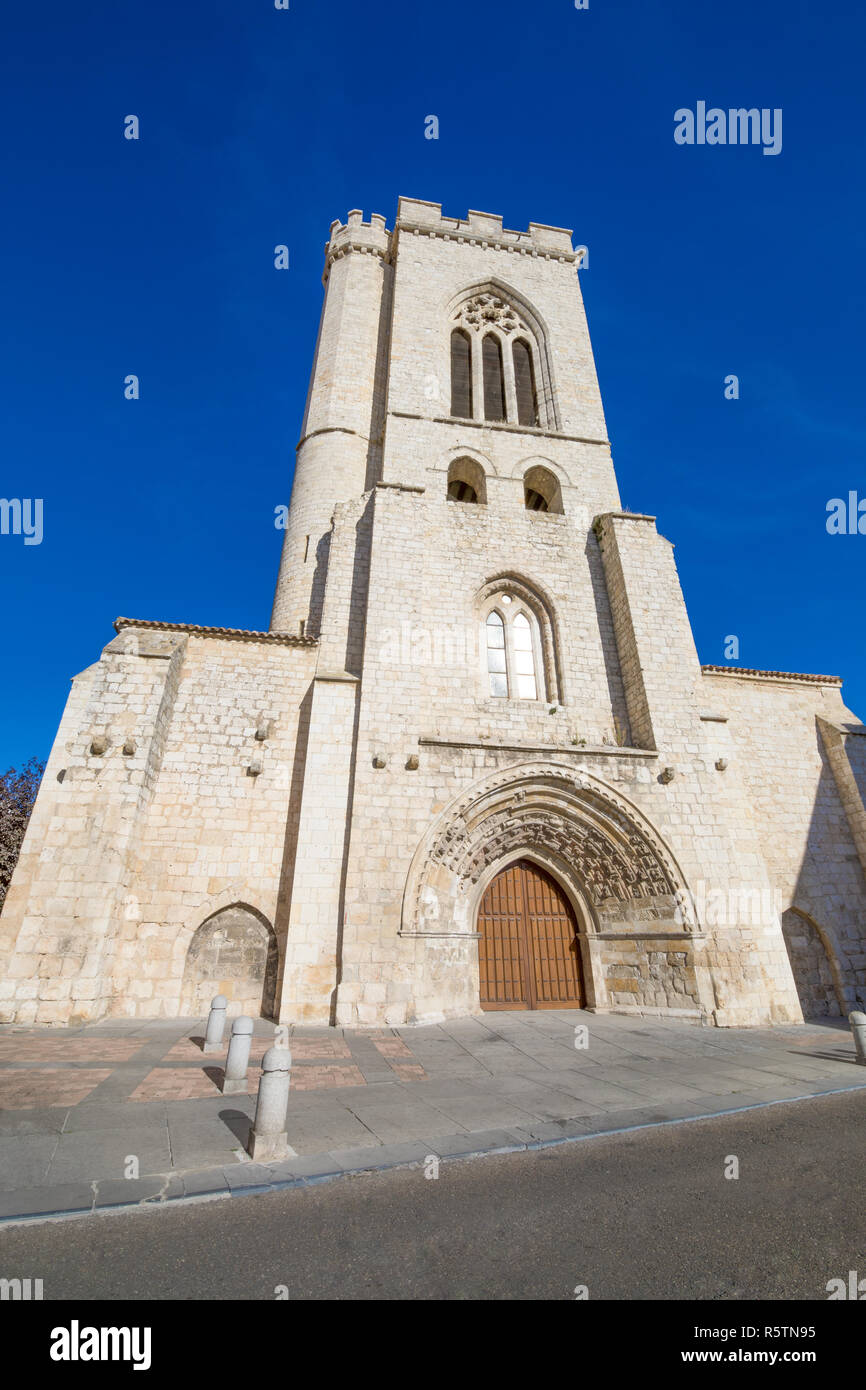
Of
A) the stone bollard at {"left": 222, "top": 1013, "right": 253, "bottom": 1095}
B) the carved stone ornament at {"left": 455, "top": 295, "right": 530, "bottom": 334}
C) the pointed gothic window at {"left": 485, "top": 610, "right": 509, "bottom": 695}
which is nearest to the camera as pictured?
the stone bollard at {"left": 222, "top": 1013, "right": 253, "bottom": 1095}

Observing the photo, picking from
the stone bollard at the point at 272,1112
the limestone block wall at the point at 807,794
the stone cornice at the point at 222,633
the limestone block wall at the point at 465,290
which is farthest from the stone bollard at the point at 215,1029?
the limestone block wall at the point at 465,290

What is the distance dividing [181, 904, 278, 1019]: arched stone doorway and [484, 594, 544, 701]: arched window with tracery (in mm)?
6506

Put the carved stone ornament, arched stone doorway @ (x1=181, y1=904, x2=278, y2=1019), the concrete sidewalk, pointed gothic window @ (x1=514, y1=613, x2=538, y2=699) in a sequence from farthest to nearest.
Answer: the carved stone ornament
pointed gothic window @ (x1=514, y1=613, x2=538, y2=699)
arched stone doorway @ (x1=181, y1=904, x2=278, y2=1019)
the concrete sidewalk

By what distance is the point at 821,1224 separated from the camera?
2.94 meters

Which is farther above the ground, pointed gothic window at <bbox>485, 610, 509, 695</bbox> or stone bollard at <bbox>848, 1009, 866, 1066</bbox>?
pointed gothic window at <bbox>485, 610, 509, 695</bbox>

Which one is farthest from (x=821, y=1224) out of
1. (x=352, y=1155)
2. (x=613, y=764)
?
(x=613, y=764)

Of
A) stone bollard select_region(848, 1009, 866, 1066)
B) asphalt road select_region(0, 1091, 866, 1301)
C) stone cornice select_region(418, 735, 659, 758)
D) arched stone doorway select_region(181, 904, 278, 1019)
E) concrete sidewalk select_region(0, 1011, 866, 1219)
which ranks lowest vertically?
asphalt road select_region(0, 1091, 866, 1301)

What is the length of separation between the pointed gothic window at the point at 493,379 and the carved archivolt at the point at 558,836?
1171 centimetres

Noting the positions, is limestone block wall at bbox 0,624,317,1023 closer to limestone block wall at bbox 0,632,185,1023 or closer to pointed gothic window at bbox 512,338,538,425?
limestone block wall at bbox 0,632,185,1023

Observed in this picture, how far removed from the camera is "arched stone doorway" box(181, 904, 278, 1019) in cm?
933

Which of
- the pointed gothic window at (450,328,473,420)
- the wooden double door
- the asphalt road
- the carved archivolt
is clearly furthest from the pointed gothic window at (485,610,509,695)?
the asphalt road

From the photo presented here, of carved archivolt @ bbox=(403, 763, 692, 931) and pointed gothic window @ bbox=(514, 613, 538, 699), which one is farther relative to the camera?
pointed gothic window @ bbox=(514, 613, 538, 699)

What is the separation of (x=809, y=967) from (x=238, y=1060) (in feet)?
37.3
